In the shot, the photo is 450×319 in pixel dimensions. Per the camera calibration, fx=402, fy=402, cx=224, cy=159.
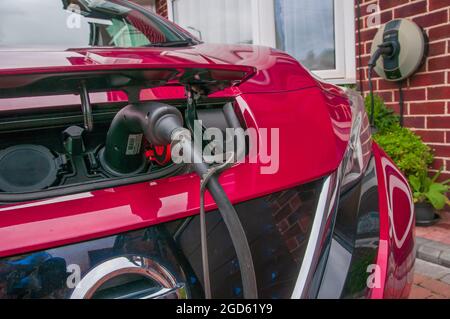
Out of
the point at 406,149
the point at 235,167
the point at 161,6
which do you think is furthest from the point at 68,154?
the point at 161,6

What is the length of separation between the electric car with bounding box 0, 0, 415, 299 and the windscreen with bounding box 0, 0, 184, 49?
71 cm

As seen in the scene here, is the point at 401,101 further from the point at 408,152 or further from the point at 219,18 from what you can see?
the point at 219,18

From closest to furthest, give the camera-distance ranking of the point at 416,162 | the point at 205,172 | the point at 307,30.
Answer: the point at 205,172
the point at 416,162
the point at 307,30

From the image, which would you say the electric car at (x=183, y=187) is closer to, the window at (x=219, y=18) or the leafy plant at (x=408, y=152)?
the leafy plant at (x=408, y=152)

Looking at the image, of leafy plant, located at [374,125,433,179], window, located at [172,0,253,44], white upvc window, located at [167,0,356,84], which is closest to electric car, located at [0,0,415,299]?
leafy plant, located at [374,125,433,179]

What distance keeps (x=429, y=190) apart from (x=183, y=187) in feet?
7.38

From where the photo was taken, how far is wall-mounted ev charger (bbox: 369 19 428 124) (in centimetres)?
268

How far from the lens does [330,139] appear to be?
1116mm

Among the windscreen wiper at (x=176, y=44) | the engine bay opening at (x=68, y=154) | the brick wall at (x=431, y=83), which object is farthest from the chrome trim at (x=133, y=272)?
the brick wall at (x=431, y=83)

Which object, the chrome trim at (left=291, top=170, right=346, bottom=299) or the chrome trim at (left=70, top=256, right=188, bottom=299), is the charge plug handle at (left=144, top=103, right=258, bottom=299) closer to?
the chrome trim at (left=70, top=256, right=188, bottom=299)

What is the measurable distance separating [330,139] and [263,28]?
309 cm

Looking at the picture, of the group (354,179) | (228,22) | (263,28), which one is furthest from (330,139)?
(228,22)

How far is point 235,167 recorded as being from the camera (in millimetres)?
965

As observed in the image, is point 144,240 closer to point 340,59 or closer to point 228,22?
point 340,59
